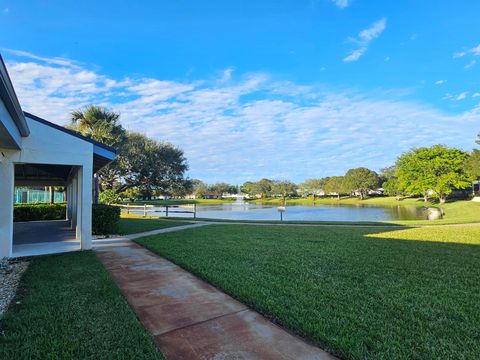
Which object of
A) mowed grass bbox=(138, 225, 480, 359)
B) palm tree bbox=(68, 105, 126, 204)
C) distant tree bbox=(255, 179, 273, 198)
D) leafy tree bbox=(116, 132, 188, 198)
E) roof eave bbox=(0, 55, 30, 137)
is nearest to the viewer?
mowed grass bbox=(138, 225, 480, 359)

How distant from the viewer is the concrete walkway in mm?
2430

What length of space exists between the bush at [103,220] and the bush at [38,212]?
339 inches

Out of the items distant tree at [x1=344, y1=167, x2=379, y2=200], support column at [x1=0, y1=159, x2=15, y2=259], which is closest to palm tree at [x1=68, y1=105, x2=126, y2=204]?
support column at [x1=0, y1=159, x2=15, y2=259]

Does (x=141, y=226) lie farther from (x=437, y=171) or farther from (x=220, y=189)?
(x=220, y=189)

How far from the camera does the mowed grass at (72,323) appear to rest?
2.44m

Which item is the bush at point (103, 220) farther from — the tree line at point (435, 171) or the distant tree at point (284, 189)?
the distant tree at point (284, 189)

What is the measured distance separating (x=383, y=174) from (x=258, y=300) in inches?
3203

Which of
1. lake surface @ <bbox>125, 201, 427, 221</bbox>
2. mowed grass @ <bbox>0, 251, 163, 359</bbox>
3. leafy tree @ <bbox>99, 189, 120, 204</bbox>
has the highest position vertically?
leafy tree @ <bbox>99, 189, 120, 204</bbox>

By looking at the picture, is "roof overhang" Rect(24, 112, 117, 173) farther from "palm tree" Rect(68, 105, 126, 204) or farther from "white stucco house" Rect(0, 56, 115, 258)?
"palm tree" Rect(68, 105, 126, 204)

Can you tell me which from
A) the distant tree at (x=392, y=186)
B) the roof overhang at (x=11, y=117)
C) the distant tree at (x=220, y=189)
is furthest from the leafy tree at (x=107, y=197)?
the distant tree at (x=220, y=189)

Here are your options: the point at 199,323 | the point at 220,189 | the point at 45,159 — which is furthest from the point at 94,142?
the point at 220,189

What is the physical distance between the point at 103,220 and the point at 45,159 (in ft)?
12.4

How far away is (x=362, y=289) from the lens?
3.89 m

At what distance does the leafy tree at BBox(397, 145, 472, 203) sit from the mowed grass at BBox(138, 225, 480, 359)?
128 feet
